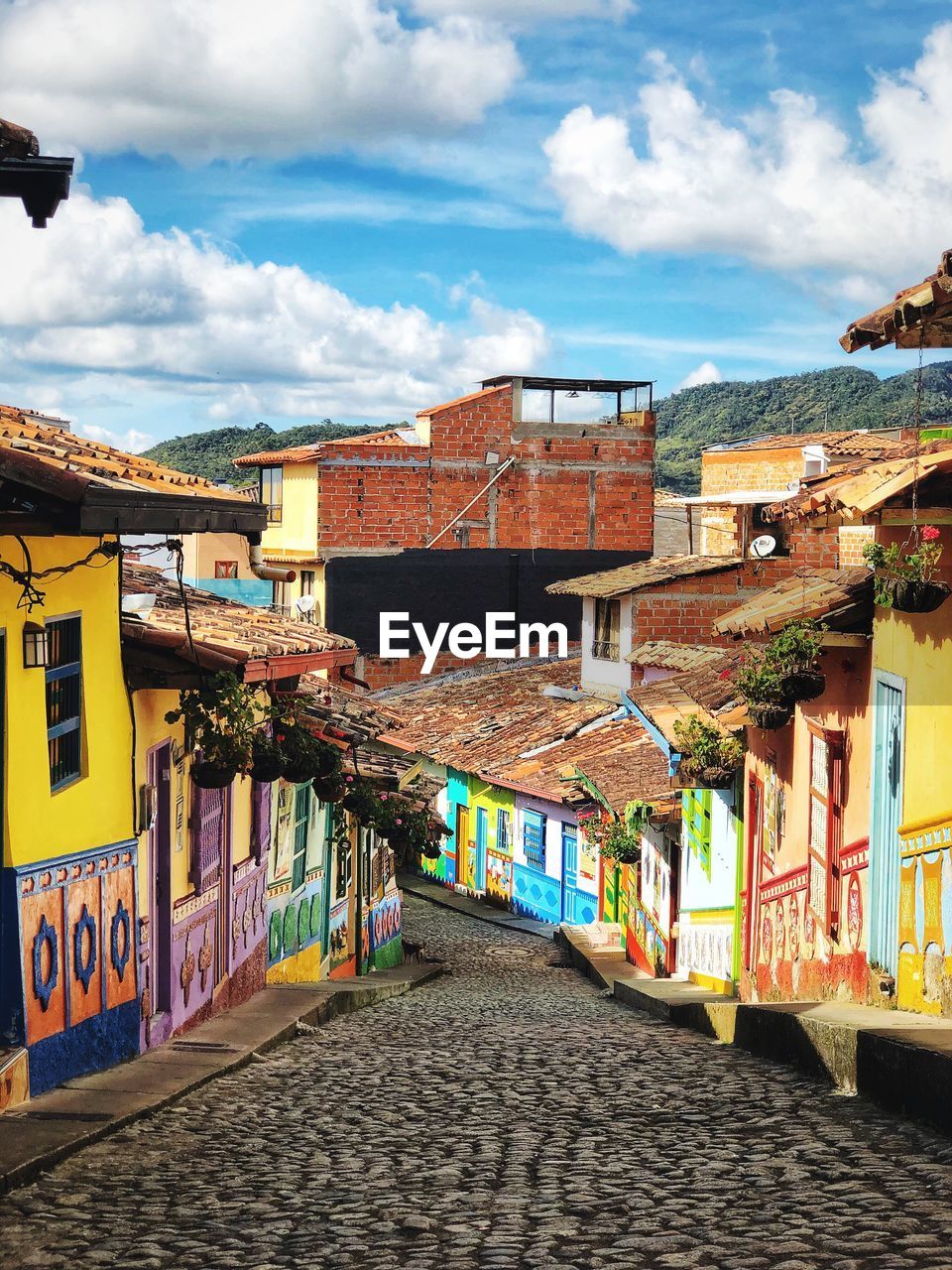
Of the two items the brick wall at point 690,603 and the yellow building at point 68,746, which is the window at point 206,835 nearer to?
the yellow building at point 68,746

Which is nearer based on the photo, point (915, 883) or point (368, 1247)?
point (368, 1247)

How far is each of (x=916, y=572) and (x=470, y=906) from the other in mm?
25715

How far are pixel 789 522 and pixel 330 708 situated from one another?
896cm

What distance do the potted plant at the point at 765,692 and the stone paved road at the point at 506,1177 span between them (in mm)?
2524

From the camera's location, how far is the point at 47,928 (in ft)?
28.7

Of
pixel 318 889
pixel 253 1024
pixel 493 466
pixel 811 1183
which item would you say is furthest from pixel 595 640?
pixel 811 1183

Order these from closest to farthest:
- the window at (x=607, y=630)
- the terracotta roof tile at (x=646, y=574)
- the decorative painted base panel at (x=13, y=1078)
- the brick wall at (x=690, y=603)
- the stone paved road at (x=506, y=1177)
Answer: the stone paved road at (x=506, y=1177), the decorative painted base panel at (x=13, y=1078), the terracotta roof tile at (x=646, y=574), the brick wall at (x=690, y=603), the window at (x=607, y=630)

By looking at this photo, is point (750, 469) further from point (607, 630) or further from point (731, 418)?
point (731, 418)

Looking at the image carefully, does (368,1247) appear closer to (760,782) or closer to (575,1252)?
(575,1252)

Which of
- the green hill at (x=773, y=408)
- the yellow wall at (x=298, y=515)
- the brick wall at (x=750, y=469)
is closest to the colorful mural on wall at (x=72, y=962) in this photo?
the yellow wall at (x=298, y=515)

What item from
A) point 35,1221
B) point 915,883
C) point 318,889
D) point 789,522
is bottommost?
point 318,889

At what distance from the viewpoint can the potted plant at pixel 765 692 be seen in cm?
1137

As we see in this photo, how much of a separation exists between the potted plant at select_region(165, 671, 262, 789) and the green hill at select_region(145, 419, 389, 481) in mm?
56857

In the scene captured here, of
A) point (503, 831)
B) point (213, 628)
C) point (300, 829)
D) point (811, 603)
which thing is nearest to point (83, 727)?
point (213, 628)
